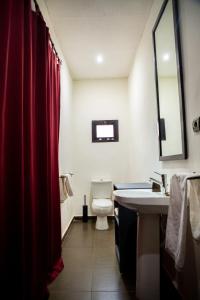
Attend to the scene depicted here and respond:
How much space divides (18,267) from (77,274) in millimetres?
877

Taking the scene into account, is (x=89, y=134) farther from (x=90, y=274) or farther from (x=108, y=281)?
(x=108, y=281)

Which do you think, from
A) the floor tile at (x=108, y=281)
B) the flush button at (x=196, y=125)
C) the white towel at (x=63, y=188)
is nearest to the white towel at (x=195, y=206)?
the flush button at (x=196, y=125)

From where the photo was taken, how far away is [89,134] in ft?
12.4

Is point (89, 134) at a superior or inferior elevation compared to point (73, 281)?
superior

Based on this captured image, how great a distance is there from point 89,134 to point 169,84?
7.38 ft

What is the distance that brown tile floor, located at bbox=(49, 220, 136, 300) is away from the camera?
155cm

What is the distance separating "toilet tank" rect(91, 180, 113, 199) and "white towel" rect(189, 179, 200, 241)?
8.55 feet

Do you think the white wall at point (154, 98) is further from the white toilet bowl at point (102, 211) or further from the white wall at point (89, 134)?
the white toilet bowl at point (102, 211)

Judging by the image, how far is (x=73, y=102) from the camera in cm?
383

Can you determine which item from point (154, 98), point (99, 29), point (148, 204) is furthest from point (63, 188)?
point (99, 29)

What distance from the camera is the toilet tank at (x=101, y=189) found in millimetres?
3578

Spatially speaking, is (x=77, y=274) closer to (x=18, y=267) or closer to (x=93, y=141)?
(x=18, y=267)

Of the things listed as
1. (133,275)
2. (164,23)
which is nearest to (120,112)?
(164,23)

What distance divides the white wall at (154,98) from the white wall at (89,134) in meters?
0.33
